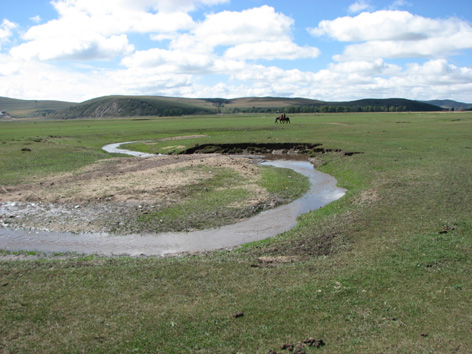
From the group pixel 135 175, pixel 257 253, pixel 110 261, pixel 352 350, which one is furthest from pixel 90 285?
pixel 135 175

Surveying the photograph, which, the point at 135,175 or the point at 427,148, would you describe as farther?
the point at 427,148

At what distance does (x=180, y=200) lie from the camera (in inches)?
934

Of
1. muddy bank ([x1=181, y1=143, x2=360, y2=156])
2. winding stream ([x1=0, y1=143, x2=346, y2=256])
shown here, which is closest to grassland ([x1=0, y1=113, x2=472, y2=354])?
winding stream ([x1=0, y1=143, x2=346, y2=256])

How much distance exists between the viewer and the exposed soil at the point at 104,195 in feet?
66.3

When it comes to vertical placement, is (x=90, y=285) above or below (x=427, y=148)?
below

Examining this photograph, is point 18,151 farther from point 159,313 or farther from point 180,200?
point 159,313

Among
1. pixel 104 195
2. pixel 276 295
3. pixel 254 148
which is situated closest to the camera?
pixel 276 295

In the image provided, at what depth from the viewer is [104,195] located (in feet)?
81.5

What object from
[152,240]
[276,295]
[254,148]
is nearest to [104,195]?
[152,240]

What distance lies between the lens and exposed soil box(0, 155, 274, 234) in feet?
66.3

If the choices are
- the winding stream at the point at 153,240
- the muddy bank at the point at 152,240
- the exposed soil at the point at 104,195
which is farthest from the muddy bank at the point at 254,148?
the muddy bank at the point at 152,240

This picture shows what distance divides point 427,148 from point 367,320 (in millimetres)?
35556

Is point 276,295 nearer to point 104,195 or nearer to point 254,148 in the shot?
point 104,195

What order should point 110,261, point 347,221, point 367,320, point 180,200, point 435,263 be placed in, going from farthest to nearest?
1. point 180,200
2. point 347,221
3. point 110,261
4. point 435,263
5. point 367,320
